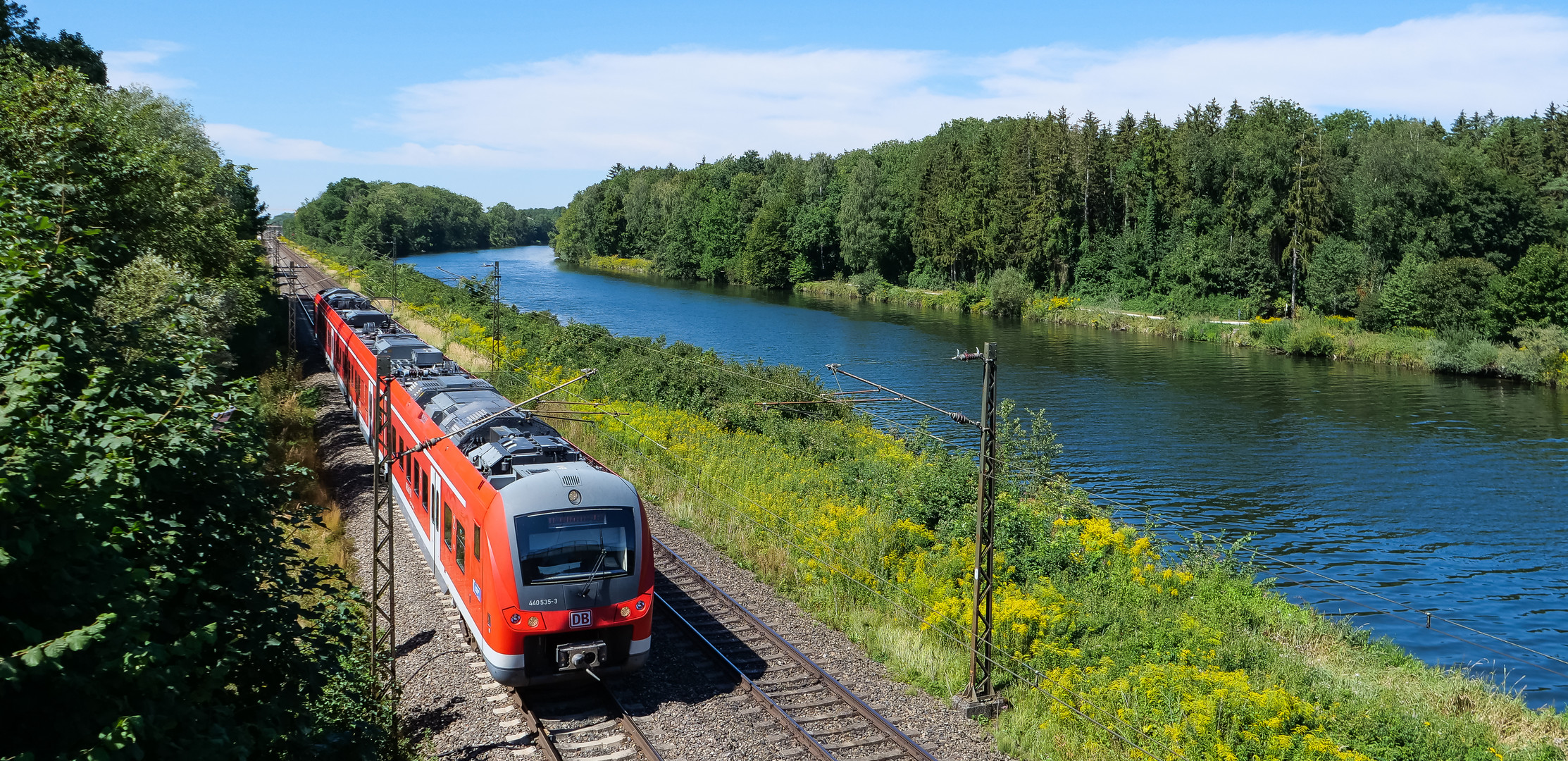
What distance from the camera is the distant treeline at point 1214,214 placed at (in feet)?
203

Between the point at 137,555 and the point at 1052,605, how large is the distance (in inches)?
490

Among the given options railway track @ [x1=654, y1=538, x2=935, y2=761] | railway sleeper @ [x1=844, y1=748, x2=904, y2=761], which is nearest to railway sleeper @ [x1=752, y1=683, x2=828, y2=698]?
railway track @ [x1=654, y1=538, x2=935, y2=761]

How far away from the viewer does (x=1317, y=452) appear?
3606 cm

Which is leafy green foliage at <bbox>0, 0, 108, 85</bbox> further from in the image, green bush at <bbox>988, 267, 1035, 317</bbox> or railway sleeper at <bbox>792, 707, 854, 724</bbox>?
green bush at <bbox>988, 267, 1035, 317</bbox>

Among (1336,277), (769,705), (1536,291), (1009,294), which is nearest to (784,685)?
(769,705)

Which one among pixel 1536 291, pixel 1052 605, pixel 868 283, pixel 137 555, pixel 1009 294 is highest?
pixel 1536 291

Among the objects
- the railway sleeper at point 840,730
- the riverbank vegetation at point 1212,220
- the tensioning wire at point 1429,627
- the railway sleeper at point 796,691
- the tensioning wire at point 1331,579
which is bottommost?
the tensioning wire at point 1429,627

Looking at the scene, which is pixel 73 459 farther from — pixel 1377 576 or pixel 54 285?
pixel 1377 576

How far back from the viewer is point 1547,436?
38.2m

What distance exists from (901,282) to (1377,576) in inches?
2809

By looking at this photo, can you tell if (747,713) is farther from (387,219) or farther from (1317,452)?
(387,219)

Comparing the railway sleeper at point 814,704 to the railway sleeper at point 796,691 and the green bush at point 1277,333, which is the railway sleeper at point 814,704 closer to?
the railway sleeper at point 796,691

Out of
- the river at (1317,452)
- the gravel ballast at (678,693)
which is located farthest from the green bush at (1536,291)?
the gravel ballast at (678,693)

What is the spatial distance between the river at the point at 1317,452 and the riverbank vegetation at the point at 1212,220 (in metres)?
7.33
